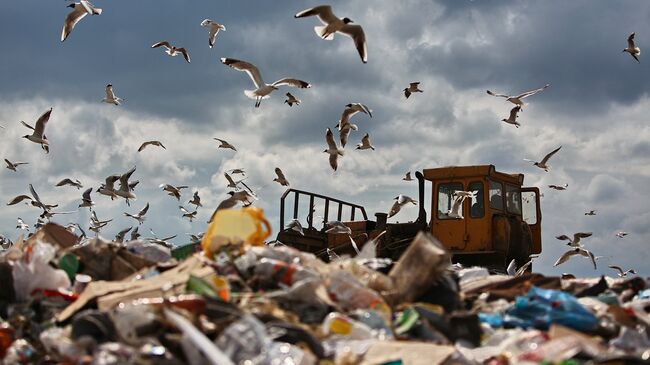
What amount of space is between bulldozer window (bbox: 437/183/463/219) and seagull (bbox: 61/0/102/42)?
5191 mm

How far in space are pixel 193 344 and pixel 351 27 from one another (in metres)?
5.80

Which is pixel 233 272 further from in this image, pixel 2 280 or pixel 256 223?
pixel 2 280

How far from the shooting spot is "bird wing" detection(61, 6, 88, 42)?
1161 centimetres

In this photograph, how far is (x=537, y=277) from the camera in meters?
5.41

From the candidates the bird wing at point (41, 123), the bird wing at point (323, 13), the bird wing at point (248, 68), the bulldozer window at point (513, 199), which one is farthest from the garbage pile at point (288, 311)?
the bird wing at point (41, 123)

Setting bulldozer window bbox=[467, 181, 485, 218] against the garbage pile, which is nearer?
the garbage pile

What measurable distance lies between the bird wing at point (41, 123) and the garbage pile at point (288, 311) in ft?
24.8

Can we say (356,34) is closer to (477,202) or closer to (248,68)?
(248,68)

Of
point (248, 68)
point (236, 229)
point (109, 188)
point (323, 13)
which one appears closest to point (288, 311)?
point (236, 229)

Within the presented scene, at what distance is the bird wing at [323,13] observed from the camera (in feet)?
27.8

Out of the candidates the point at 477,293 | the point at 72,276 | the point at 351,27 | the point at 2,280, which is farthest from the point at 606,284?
the point at 351,27

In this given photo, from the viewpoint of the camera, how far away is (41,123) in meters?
12.8

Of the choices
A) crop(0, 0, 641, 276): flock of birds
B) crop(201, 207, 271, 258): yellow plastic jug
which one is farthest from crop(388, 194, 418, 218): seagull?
crop(201, 207, 271, 258): yellow plastic jug

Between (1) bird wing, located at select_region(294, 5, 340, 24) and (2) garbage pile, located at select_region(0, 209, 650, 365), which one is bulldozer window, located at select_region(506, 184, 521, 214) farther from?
(2) garbage pile, located at select_region(0, 209, 650, 365)
